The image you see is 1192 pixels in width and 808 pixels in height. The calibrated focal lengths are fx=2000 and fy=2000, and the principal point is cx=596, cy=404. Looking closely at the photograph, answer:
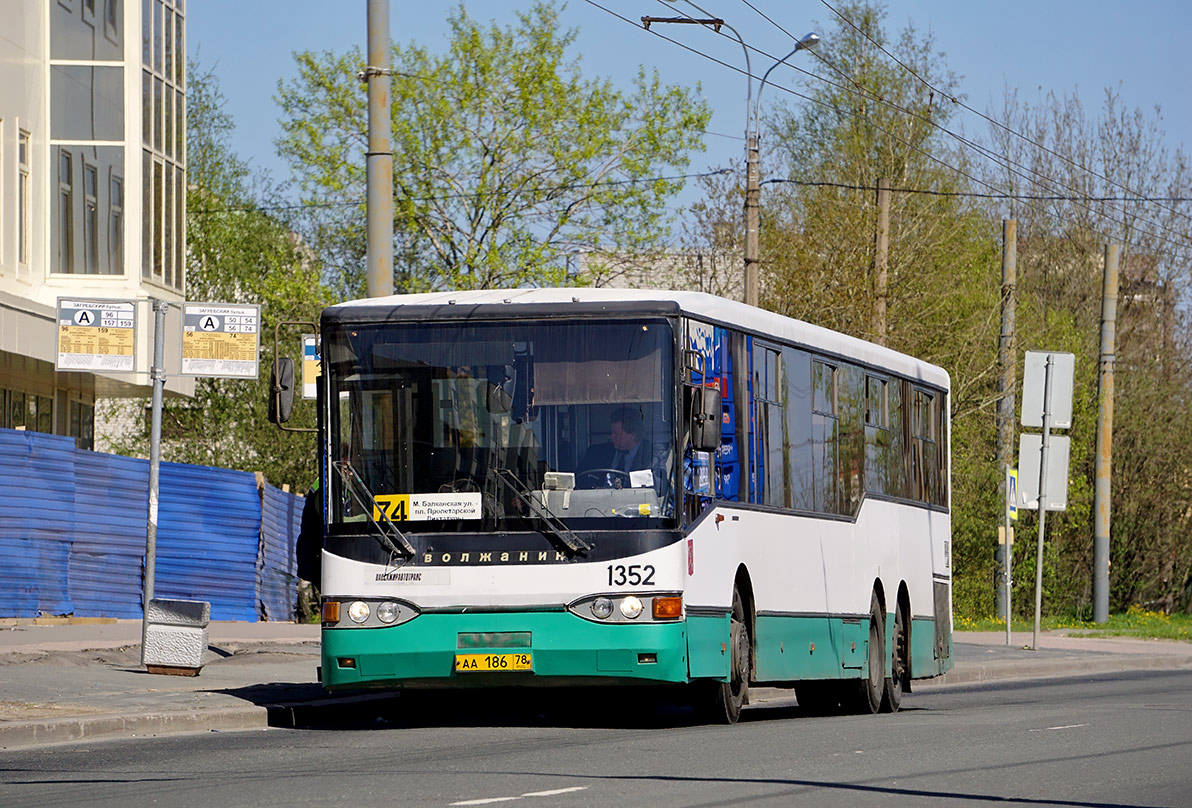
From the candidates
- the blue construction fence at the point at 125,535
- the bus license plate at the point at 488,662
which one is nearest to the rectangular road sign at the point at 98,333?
the bus license plate at the point at 488,662

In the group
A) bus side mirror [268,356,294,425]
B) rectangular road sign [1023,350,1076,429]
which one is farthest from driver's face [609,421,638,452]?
rectangular road sign [1023,350,1076,429]

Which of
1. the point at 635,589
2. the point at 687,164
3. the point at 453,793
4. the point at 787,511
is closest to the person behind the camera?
the point at 453,793

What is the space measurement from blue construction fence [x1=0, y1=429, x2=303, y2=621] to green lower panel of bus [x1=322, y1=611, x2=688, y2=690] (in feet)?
36.2

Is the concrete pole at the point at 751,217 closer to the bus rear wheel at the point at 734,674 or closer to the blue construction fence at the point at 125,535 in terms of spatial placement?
the blue construction fence at the point at 125,535

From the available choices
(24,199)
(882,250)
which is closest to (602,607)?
(24,199)

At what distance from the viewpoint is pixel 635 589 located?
13.6 metres

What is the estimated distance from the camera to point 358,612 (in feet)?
45.1

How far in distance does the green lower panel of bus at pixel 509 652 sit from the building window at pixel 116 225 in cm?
2101

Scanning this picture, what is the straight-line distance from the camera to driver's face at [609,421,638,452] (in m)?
13.8

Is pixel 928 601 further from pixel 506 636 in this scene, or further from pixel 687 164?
pixel 687 164

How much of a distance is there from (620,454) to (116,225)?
21629 millimetres

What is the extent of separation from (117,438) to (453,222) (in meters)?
13.8

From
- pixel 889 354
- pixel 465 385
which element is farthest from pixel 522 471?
pixel 889 354

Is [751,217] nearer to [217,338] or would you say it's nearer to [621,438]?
[217,338]
